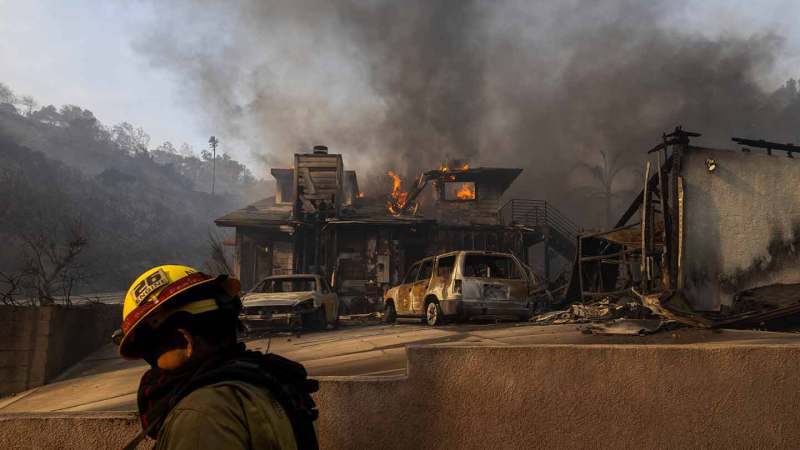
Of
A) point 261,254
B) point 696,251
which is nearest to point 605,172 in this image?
point 261,254

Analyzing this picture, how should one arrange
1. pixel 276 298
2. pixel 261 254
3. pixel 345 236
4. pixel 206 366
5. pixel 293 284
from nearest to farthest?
pixel 206 366, pixel 276 298, pixel 293 284, pixel 345 236, pixel 261 254

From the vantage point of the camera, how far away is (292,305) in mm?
10805

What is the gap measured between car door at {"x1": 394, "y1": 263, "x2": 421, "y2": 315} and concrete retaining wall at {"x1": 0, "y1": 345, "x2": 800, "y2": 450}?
8445 mm

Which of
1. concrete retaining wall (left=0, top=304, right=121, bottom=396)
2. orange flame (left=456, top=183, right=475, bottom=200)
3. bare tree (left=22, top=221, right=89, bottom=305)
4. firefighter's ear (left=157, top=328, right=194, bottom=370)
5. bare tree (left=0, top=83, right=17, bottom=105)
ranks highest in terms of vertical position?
bare tree (left=0, top=83, right=17, bottom=105)

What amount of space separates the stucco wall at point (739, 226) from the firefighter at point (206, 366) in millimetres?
7686

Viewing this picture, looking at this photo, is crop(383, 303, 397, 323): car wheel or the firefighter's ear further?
crop(383, 303, 397, 323): car wheel

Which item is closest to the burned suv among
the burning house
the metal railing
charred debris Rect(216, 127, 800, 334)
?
charred debris Rect(216, 127, 800, 334)

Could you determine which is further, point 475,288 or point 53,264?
point 53,264

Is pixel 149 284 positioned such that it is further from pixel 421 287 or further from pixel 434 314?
pixel 421 287

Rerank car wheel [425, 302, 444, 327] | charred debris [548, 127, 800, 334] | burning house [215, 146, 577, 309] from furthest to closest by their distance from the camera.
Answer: burning house [215, 146, 577, 309]
car wheel [425, 302, 444, 327]
charred debris [548, 127, 800, 334]

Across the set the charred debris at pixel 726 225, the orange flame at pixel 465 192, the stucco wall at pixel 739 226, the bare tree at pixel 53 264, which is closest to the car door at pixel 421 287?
the charred debris at pixel 726 225

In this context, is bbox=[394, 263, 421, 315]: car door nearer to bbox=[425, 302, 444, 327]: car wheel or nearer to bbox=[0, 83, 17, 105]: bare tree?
bbox=[425, 302, 444, 327]: car wheel

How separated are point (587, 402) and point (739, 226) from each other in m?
6.10

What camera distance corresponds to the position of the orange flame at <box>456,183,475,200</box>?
1158 inches
